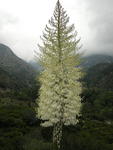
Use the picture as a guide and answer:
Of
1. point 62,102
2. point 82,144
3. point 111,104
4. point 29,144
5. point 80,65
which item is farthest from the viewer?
point 111,104

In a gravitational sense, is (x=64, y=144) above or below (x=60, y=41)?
below

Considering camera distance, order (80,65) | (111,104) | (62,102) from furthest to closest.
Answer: (111,104) → (80,65) → (62,102)

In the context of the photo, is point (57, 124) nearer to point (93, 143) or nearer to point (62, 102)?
point (62, 102)

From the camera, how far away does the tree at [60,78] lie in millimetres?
10484

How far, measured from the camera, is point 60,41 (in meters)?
10.9

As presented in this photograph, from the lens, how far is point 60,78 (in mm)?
10625

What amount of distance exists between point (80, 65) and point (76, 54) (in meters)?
0.76

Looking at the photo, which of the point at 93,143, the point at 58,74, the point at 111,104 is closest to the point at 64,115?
the point at 58,74

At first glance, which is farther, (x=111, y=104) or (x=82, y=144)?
(x=111, y=104)

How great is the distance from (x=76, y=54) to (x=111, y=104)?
186 feet

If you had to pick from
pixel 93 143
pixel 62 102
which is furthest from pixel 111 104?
pixel 62 102

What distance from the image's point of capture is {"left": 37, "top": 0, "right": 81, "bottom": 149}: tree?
10.5 m

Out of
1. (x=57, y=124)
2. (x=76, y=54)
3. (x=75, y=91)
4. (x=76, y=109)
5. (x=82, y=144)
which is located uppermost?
(x=76, y=54)

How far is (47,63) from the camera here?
10820 millimetres
